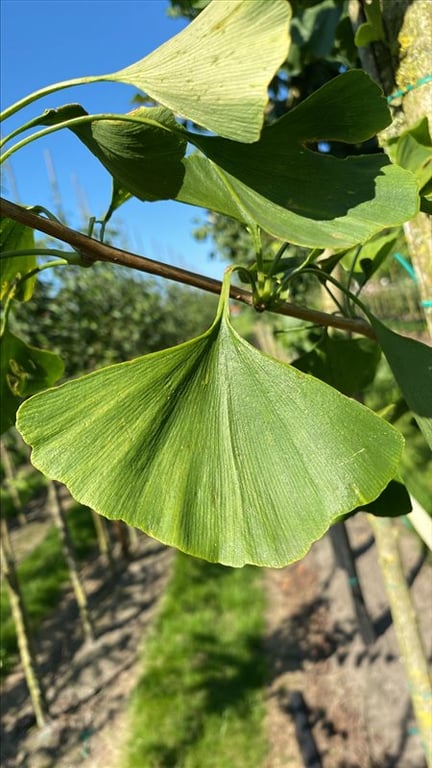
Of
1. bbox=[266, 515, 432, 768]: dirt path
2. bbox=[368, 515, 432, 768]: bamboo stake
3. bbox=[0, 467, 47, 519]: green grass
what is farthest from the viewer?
bbox=[0, 467, 47, 519]: green grass

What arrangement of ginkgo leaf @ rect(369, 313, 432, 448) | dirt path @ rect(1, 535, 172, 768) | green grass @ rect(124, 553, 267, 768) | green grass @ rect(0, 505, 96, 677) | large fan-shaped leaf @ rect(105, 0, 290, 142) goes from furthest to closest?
green grass @ rect(0, 505, 96, 677) < dirt path @ rect(1, 535, 172, 768) < green grass @ rect(124, 553, 267, 768) < ginkgo leaf @ rect(369, 313, 432, 448) < large fan-shaped leaf @ rect(105, 0, 290, 142)

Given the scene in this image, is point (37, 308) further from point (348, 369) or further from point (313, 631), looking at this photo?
point (348, 369)

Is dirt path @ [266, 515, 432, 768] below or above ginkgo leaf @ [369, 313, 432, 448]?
below

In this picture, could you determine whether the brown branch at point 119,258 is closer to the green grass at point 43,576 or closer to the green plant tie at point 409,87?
the green plant tie at point 409,87

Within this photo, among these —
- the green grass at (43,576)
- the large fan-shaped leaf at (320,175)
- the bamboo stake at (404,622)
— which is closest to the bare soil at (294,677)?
the green grass at (43,576)

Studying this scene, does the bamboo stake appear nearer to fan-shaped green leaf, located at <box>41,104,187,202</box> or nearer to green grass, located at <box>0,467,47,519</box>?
fan-shaped green leaf, located at <box>41,104,187,202</box>

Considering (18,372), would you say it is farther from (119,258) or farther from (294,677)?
(294,677)

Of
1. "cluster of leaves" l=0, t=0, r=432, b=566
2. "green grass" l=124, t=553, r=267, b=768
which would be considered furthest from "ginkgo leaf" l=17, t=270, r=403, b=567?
"green grass" l=124, t=553, r=267, b=768
